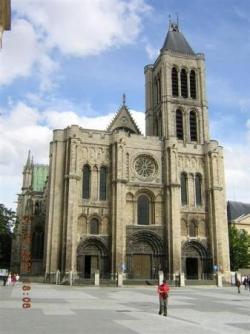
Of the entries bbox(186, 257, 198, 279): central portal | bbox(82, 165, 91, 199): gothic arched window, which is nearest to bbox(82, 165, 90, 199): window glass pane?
bbox(82, 165, 91, 199): gothic arched window

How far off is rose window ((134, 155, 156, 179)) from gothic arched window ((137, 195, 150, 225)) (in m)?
2.58

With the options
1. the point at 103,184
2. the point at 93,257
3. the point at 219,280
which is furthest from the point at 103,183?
the point at 219,280

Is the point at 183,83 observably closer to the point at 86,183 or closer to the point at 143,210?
the point at 143,210

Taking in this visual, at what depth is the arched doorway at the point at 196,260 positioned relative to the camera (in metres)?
47.2

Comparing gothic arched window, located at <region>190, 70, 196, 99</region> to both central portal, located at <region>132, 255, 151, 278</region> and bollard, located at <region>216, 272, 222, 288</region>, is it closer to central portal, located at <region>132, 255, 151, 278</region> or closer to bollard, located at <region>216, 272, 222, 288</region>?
central portal, located at <region>132, 255, 151, 278</region>

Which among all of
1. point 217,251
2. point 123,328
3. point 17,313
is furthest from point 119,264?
point 123,328

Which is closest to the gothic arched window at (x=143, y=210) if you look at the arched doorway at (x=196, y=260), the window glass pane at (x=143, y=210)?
the window glass pane at (x=143, y=210)

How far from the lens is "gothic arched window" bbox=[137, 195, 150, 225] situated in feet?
155

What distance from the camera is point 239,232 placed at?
2409 inches

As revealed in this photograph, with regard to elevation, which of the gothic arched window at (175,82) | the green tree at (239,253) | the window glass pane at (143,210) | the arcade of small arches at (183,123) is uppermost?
the gothic arched window at (175,82)

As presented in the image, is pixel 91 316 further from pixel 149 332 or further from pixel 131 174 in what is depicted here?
pixel 131 174

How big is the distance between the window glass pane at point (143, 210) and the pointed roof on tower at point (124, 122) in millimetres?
10453

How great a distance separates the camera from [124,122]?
54719 millimetres

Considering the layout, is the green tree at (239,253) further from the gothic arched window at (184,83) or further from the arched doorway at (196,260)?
the gothic arched window at (184,83)
